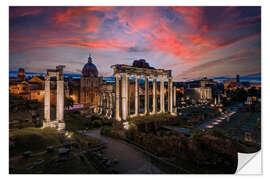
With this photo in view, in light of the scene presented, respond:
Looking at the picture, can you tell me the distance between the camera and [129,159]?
852cm

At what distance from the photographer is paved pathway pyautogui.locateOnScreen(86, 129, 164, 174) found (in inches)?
293

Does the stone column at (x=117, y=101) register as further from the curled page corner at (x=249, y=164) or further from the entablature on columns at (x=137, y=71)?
the curled page corner at (x=249, y=164)

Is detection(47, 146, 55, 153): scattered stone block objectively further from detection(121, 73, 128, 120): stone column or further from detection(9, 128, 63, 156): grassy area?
detection(121, 73, 128, 120): stone column

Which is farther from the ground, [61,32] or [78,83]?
[61,32]

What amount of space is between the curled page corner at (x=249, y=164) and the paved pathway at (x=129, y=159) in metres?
4.92

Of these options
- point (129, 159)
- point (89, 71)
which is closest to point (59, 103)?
point (129, 159)

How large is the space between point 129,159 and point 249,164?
7.63 meters

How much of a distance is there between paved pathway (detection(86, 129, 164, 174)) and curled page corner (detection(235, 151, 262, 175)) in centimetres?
492

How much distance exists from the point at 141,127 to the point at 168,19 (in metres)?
12.3

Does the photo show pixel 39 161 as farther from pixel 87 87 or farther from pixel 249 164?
pixel 87 87

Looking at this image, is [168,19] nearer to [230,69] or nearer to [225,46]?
[225,46]
